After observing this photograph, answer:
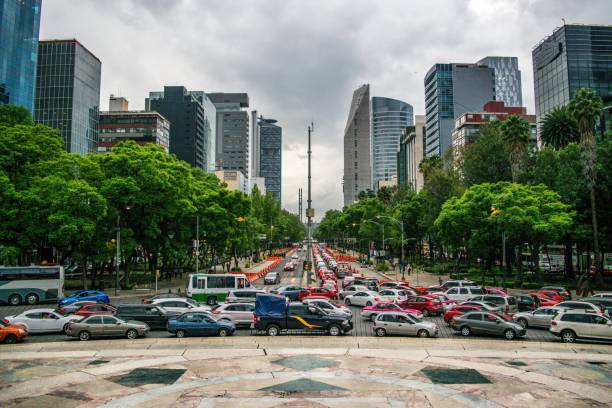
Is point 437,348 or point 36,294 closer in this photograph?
point 437,348

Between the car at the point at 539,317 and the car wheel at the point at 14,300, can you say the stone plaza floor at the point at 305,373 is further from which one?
the car wheel at the point at 14,300

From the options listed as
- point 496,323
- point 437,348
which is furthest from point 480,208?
point 437,348

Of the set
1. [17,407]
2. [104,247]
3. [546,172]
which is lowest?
[17,407]

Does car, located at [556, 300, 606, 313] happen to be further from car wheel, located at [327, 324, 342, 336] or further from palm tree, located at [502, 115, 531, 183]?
palm tree, located at [502, 115, 531, 183]

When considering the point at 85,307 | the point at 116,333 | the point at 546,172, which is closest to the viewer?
the point at 116,333

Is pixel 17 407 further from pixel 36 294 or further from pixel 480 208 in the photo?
pixel 480 208

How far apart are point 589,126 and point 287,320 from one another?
40.7 metres

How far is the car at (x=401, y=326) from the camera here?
25.1 m

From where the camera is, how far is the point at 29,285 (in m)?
39.3

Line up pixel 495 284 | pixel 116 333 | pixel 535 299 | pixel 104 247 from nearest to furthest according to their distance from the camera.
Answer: pixel 116 333, pixel 535 299, pixel 104 247, pixel 495 284

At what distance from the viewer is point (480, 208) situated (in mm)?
55406

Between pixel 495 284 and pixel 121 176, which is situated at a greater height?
pixel 121 176

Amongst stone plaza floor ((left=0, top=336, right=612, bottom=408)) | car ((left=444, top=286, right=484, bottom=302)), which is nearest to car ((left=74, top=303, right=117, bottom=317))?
stone plaza floor ((left=0, top=336, right=612, bottom=408))

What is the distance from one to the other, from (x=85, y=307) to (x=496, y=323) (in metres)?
23.8
